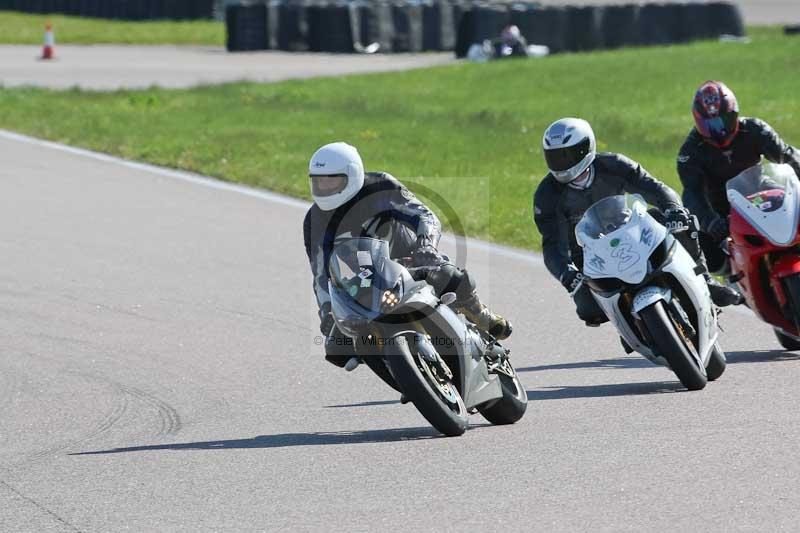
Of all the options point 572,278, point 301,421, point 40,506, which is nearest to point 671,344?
point 572,278

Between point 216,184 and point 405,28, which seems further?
point 405,28

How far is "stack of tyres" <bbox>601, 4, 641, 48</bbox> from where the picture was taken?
32.5m

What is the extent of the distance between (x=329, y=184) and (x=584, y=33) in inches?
1020

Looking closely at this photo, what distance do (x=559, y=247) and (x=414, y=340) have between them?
2062 millimetres

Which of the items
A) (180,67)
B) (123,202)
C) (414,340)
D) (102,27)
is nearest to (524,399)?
(414,340)

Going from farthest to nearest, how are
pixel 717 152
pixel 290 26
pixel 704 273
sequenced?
pixel 290 26 < pixel 717 152 < pixel 704 273

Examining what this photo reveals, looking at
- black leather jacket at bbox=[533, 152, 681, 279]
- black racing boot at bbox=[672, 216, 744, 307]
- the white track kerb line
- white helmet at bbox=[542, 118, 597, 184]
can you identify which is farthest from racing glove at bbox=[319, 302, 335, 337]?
the white track kerb line

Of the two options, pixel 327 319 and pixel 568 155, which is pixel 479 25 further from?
pixel 327 319

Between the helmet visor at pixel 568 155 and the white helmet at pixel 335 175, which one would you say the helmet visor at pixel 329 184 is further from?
the helmet visor at pixel 568 155

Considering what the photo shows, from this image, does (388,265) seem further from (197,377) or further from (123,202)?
(123,202)

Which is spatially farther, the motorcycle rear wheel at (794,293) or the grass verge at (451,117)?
the grass verge at (451,117)

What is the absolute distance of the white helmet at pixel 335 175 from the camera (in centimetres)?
727

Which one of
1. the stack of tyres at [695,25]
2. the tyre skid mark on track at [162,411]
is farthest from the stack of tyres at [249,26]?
the tyre skid mark on track at [162,411]

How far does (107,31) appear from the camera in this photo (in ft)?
132
